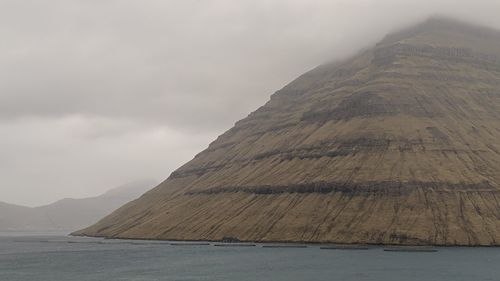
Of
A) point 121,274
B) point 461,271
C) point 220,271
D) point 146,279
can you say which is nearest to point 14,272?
point 121,274

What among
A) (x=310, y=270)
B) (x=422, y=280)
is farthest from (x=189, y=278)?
(x=422, y=280)

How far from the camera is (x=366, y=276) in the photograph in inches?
6033

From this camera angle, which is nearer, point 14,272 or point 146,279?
point 146,279

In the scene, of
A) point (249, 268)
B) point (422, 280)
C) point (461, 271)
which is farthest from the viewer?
point (249, 268)

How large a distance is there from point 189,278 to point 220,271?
633 inches

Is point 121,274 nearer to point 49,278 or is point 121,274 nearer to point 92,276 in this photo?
point 92,276

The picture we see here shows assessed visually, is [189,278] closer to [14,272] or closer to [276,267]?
[276,267]

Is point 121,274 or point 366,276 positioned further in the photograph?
point 121,274

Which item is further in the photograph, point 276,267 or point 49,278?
point 276,267

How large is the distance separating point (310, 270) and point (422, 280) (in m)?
34.4

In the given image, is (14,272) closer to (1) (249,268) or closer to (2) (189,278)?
(2) (189,278)

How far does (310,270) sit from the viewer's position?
168875mm

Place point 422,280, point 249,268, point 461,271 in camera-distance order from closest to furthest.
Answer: point 422,280, point 461,271, point 249,268

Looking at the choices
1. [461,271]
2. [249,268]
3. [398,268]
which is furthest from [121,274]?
[461,271]
